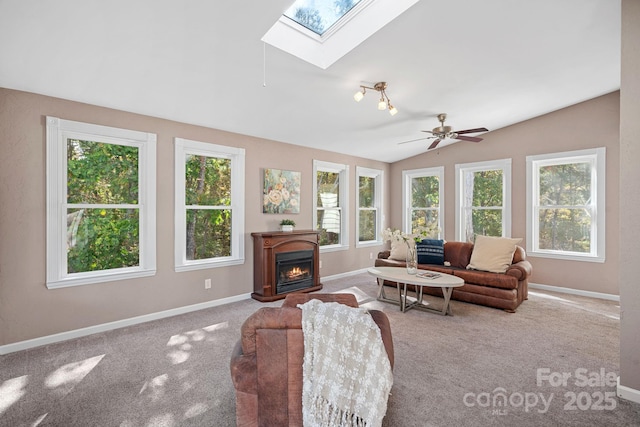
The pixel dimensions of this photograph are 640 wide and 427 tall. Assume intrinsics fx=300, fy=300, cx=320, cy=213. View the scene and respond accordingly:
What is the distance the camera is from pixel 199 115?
3.83m

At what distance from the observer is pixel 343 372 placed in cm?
152

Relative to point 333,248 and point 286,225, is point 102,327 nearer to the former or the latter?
point 286,225

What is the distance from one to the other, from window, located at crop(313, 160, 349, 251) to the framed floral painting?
0.55 meters

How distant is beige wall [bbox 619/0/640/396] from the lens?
6.91 ft

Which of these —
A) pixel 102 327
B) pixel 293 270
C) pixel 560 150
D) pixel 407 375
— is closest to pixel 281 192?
pixel 293 270

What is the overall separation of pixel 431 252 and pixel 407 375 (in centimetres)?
303

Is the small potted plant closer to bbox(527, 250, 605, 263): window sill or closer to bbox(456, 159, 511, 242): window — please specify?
bbox(456, 159, 511, 242): window

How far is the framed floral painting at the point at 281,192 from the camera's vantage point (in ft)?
15.8

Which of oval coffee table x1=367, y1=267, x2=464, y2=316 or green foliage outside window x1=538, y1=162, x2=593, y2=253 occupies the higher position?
green foliage outside window x1=538, y1=162, x2=593, y2=253

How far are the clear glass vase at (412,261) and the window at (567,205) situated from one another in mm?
2502

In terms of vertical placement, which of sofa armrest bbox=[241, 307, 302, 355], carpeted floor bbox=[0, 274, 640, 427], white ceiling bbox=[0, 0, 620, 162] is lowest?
carpeted floor bbox=[0, 274, 640, 427]

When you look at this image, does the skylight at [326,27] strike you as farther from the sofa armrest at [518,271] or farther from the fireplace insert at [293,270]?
the sofa armrest at [518,271]

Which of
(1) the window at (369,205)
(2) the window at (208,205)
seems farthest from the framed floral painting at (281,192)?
(1) the window at (369,205)

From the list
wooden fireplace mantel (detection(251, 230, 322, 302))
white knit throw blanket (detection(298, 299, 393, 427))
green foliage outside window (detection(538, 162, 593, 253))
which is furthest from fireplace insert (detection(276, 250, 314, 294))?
green foliage outside window (detection(538, 162, 593, 253))
